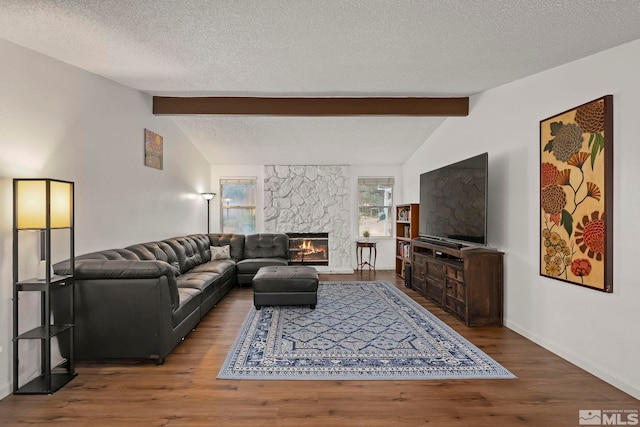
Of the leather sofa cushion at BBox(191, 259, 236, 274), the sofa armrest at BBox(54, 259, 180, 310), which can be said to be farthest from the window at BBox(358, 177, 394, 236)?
the sofa armrest at BBox(54, 259, 180, 310)

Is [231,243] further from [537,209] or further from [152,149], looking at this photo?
[537,209]

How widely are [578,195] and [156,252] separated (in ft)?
14.5

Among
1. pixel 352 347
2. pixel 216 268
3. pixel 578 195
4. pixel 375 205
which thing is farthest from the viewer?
pixel 375 205

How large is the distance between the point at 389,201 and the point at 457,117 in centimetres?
314

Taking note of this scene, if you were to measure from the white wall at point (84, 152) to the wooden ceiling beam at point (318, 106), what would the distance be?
0.60 meters

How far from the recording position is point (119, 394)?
2.43m

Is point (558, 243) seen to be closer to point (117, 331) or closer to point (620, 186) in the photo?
point (620, 186)

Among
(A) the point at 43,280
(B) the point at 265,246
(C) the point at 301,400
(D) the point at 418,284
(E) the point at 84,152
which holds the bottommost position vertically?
(C) the point at 301,400

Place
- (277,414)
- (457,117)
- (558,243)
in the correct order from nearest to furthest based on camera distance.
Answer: (277,414)
(558,243)
(457,117)

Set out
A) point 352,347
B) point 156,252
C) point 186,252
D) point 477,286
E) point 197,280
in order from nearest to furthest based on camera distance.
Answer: point 352,347, point 477,286, point 197,280, point 156,252, point 186,252

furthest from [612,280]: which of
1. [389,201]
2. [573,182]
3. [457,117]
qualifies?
[389,201]

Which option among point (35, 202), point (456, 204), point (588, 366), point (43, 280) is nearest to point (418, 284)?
point (456, 204)

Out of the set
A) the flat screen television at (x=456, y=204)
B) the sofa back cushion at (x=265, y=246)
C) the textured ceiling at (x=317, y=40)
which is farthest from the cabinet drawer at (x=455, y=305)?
the sofa back cushion at (x=265, y=246)

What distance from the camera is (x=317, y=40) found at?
9.36 feet
